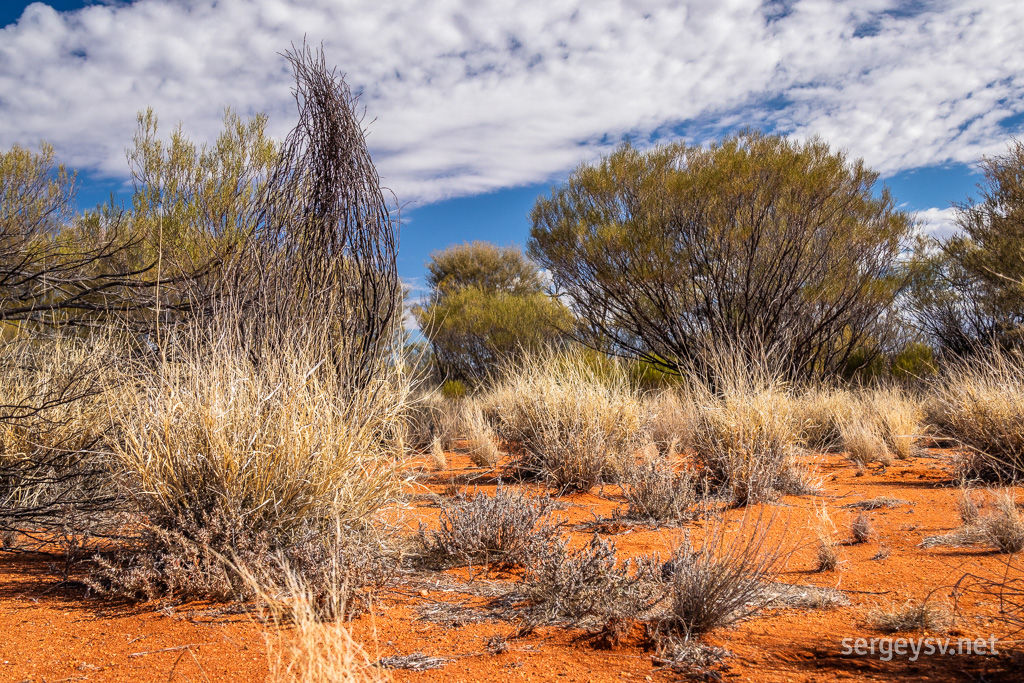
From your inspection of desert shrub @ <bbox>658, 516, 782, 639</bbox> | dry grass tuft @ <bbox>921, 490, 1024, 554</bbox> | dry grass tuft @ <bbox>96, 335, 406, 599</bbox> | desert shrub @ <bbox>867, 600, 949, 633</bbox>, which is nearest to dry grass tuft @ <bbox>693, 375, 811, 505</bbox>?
dry grass tuft @ <bbox>921, 490, 1024, 554</bbox>

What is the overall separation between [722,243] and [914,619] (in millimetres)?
10781

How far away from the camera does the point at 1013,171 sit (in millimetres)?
14273

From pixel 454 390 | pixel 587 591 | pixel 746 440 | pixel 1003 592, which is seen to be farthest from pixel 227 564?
pixel 454 390

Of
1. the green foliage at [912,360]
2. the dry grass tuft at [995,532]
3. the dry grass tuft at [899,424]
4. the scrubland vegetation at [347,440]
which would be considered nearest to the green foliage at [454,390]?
the scrubland vegetation at [347,440]

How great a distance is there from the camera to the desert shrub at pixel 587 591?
9.69 feet

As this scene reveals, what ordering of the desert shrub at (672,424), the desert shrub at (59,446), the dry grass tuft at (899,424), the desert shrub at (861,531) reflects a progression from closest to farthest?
the desert shrub at (59,446) < the desert shrub at (861,531) < the desert shrub at (672,424) < the dry grass tuft at (899,424)

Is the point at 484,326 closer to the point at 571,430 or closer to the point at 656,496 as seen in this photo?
the point at 571,430

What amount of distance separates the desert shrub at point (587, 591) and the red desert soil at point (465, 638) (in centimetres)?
11

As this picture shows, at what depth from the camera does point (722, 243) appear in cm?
1290

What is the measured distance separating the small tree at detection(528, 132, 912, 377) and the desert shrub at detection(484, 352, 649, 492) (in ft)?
18.4

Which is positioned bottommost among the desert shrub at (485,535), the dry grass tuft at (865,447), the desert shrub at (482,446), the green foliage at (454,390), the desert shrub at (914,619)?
the desert shrub at (914,619)

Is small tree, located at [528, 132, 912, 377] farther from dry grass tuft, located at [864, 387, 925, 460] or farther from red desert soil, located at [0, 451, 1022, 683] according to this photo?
red desert soil, located at [0, 451, 1022, 683]

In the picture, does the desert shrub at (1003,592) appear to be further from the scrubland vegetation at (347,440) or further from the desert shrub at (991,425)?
the desert shrub at (991,425)

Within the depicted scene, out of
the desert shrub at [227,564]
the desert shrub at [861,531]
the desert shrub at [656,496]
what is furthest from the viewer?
the desert shrub at [656,496]
